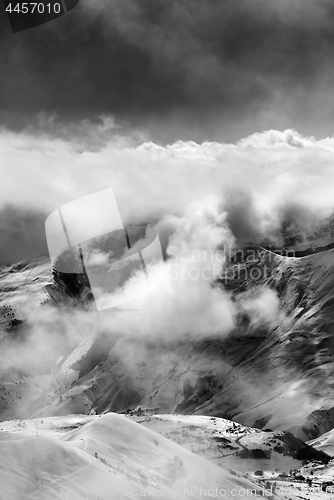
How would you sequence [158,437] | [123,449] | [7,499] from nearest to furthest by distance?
[7,499] < [123,449] < [158,437]

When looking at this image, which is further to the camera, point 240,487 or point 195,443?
point 195,443

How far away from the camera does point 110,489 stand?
58188 millimetres

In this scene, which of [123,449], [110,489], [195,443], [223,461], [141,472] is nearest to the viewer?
[110,489]

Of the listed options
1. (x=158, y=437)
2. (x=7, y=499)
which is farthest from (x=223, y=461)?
(x=7, y=499)

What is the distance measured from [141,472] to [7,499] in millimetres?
21313

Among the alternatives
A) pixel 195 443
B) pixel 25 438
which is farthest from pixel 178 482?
pixel 195 443

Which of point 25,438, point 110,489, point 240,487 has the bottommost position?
point 240,487

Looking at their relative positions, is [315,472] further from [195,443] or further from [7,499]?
[7,499]

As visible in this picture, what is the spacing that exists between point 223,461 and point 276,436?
39121 millimetres

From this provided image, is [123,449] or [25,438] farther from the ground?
[25,438]

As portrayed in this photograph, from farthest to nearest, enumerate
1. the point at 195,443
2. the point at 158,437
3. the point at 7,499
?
the point at 195,443
the point at 158,437
the point at 7,499

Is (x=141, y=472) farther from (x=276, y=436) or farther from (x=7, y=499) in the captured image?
(x=276, y=436)

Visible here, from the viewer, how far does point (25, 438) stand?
202 ft

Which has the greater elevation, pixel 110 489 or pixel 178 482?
pixel 110 489
